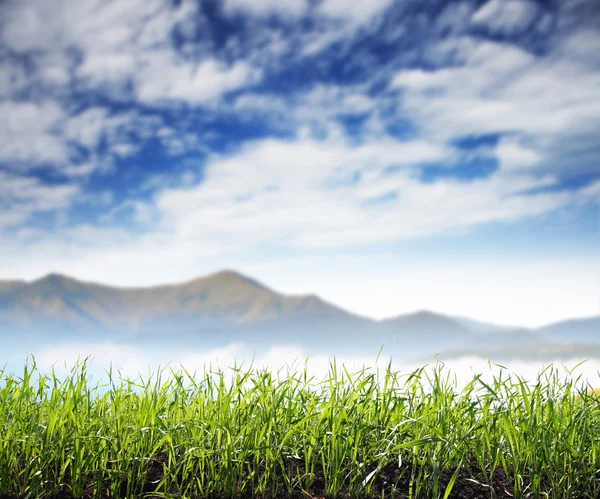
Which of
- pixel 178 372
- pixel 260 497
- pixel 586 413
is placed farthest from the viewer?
pixel 178 372

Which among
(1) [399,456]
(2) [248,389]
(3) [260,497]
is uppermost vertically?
(2) [248,389]

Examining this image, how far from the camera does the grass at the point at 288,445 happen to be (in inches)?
116

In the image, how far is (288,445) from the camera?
3.23 metres

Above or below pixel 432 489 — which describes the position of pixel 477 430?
above

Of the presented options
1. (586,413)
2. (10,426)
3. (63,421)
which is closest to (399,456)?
(586,413)

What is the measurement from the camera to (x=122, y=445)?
302 centimetres

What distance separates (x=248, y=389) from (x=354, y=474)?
0.81m

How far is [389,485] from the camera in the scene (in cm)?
304

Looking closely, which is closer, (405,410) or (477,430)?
(477,430)

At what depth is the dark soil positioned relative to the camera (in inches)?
117

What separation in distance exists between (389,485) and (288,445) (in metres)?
0.61

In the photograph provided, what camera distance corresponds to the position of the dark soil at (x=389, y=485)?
2.96 meters

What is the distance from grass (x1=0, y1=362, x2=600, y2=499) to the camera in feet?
9.70

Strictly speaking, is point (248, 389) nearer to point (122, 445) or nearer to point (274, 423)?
point (274, 423)
